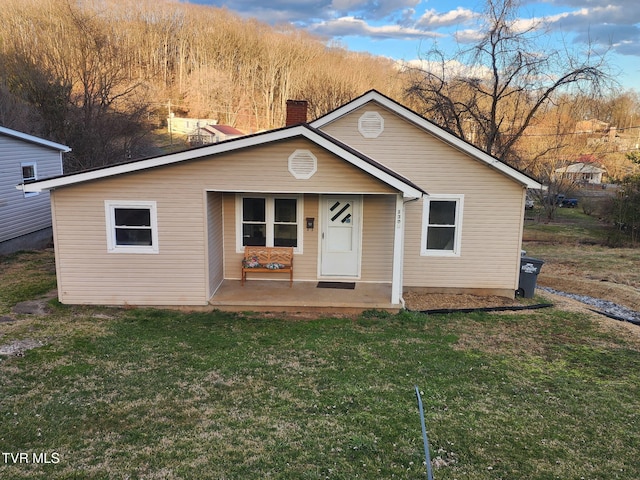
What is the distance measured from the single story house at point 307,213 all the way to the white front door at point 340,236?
24 millimetres

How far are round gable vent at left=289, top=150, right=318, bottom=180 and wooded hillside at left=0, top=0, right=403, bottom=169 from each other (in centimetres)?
1800

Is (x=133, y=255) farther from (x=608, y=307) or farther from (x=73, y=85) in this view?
(x=73, y=85)

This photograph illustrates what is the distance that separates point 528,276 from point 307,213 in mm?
5413

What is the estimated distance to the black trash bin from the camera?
10.3m

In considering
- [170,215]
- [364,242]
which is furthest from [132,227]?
[364,242]

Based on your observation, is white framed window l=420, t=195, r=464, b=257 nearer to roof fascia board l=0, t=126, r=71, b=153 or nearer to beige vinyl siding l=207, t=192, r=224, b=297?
beige vinyl siding l=207, t=192, r=224, b=297

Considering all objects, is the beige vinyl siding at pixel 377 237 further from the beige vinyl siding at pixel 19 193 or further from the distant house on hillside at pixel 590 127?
the distant house on hillside at pixel 590 127

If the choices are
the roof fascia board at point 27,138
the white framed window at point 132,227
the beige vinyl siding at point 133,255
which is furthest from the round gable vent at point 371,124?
the roof fascia board at point 27,138

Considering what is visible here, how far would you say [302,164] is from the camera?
8359 mm

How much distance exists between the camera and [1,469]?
13.1 feet

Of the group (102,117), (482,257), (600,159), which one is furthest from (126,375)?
(600,159)

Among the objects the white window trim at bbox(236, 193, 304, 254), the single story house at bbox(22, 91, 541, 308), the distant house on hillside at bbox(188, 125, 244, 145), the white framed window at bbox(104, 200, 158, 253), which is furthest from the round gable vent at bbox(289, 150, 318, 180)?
the distant house on hillside at bbox(188, 125, 244, 145)

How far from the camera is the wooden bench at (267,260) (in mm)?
9773
